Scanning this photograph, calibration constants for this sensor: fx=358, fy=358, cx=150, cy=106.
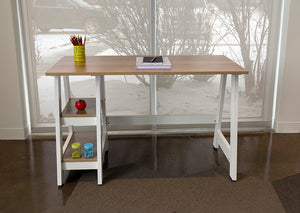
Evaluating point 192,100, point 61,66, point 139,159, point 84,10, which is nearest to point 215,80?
point 192,100

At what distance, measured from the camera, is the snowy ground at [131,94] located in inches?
139

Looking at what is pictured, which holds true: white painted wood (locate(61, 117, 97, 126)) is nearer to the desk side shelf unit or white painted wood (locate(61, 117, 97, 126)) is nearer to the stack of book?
the desk side shelf unit

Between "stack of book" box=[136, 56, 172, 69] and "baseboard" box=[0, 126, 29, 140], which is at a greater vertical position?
"stack of book" box=[136, 56, 172, 69]

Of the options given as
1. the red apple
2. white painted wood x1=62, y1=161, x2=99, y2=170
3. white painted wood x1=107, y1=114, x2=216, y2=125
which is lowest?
white painted wood x1=62, y1=161, x2=99, y2=170

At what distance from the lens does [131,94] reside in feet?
12.0

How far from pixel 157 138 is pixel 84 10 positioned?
1.42 meters

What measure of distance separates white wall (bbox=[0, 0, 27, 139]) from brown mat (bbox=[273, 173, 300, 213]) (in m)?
2.40

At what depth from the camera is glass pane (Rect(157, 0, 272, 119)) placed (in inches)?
135

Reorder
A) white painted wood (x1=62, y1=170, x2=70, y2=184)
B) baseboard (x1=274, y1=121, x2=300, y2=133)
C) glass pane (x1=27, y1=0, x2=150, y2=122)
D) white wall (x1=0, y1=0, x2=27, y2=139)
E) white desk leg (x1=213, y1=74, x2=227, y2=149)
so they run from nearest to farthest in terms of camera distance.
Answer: white painted wood (x1=62, y1=170, x2=70, y2=184)
white desk leg (x1=213, y1=74, x2=227, y2=149)
white wall (x1=0, y1=0, x2=27, y2=139)
glass pane (x1=27, y1=0, x2=150, y2=122)
baseboard (x1=274, y1=121, x2=300, y2=133)

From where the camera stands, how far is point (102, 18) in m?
3.41

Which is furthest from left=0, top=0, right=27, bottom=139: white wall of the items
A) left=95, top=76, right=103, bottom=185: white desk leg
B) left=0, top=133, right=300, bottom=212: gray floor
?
left=95, top=76, right=103, bottom=185: white desk leg

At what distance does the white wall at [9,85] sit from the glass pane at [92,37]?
202mm

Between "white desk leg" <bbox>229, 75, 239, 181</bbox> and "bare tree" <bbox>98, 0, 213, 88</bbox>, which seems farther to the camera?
"bare tree" <bbox>98, 0, 213, 88</bbox>

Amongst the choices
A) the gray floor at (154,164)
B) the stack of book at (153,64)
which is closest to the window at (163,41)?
the gray floor at (154,164)
